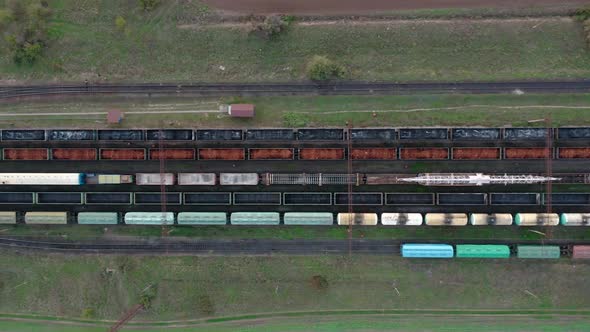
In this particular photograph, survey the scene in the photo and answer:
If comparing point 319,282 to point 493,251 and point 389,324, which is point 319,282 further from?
point 493,251

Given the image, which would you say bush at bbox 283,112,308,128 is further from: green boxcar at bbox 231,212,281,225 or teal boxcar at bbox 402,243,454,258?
teal boxcar at bbox 402,243,454,258

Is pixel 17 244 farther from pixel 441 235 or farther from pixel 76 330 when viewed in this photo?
pixel 441 235

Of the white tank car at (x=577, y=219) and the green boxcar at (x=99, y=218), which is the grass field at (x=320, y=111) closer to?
the white tank car at (x=577, y=219)

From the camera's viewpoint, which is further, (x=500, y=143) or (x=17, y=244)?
(x=17, y=244)

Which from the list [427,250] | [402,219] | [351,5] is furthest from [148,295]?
[351,5]

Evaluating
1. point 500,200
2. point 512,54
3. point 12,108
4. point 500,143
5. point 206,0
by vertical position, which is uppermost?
point 206,0

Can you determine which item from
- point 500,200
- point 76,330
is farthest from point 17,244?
point 500,200

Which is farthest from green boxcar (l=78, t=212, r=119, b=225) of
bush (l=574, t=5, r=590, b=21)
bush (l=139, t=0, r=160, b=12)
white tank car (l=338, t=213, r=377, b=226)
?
bush (l=574, t=5, r=590, b=21)
